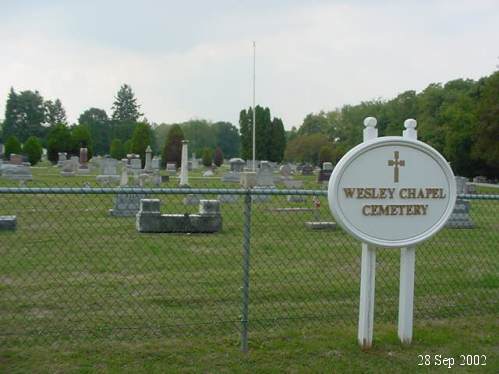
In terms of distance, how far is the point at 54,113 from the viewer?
9000 cm

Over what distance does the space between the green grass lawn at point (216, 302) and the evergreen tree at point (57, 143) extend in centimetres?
3927

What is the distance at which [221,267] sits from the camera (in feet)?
25.6

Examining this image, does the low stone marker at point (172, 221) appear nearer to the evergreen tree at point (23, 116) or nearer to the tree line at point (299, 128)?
the tree line at point (299, 128)

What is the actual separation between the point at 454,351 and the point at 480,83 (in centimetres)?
4332

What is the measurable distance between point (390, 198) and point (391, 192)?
0.16ft

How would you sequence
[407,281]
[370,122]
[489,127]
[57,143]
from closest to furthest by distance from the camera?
[370,122], [407,281], [489,127], [57,143]

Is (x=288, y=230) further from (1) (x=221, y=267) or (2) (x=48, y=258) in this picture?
(2) (x=48, y=258)

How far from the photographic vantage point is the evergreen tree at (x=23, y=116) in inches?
3118

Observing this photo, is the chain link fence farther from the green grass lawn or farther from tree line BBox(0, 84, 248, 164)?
tree line BBox(0, 84, 248, 164)

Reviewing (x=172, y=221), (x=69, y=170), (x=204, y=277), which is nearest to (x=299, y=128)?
(x=69, y=170)

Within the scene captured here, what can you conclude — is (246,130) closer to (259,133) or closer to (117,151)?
(259,133)

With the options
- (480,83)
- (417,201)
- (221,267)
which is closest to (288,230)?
(221,267)

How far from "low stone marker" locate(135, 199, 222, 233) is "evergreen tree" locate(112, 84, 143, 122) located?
280ft
